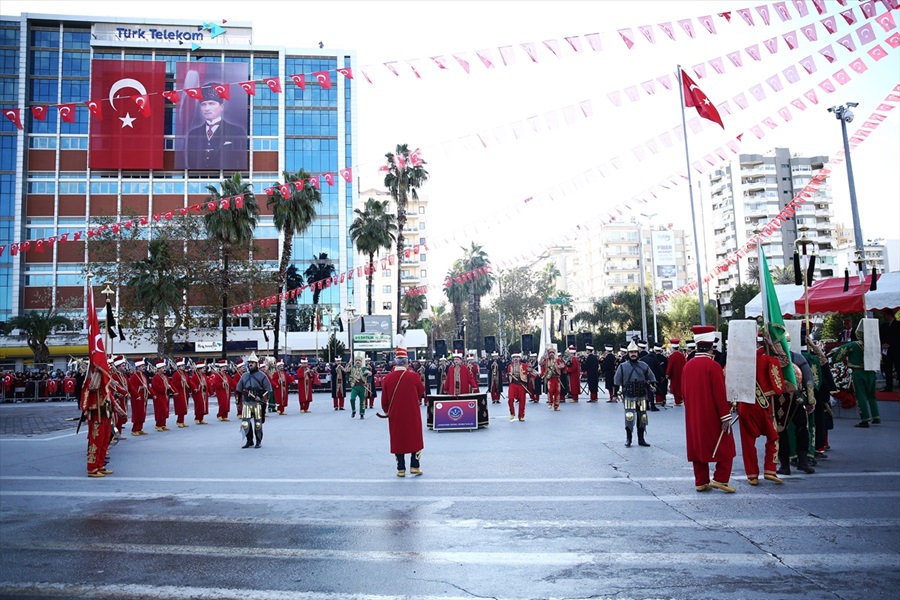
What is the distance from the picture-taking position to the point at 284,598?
5.05 meters

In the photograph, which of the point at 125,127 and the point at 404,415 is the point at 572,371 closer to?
the point at 404,415

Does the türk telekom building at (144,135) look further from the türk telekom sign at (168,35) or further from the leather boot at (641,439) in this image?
the leather boot at (641,439)

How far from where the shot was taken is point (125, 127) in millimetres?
76062

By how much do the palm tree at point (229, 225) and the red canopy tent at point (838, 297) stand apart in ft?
106

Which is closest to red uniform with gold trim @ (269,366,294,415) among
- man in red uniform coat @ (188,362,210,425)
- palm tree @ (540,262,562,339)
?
man in red uniform coat @ (188,362,210,425)

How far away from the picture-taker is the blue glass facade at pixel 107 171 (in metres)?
73.9

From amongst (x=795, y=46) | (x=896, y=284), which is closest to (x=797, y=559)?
(x=795, y=46)

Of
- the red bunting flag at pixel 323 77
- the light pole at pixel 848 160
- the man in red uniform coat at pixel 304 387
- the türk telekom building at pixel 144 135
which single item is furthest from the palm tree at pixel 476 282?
the red bunting flag at pixel 323 77

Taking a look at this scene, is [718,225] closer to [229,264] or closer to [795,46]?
[229,264]

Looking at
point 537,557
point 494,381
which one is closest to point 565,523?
point 537,557

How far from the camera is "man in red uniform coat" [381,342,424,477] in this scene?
409 inches

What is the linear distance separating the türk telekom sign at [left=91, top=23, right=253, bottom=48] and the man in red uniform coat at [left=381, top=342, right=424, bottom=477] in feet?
267

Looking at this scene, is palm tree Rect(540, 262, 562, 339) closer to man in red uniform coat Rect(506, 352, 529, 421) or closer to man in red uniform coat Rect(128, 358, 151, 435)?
man in red uniform coat Rect(506, 352, 529, 421)

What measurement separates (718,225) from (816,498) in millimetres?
96814
